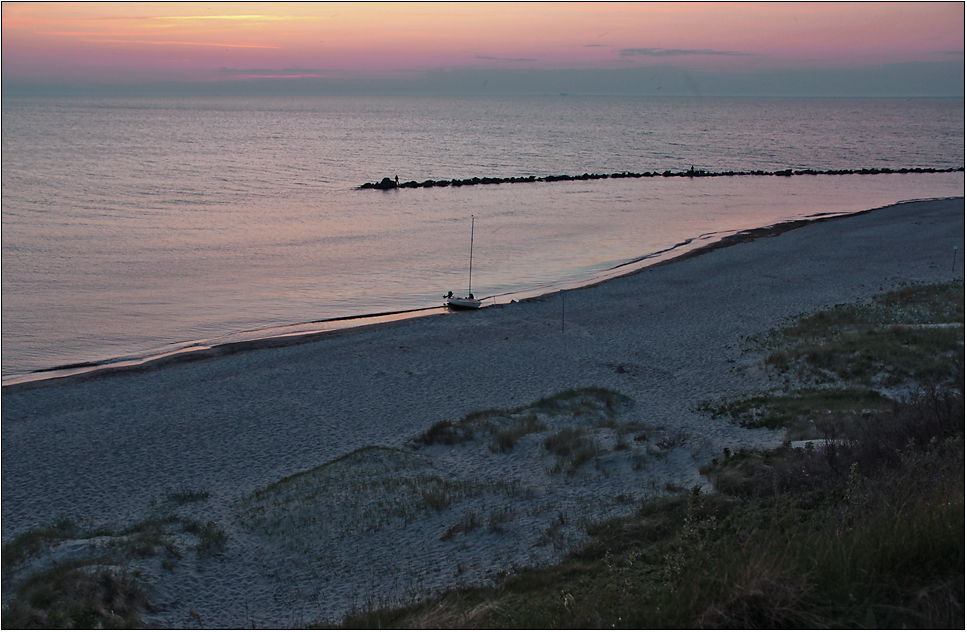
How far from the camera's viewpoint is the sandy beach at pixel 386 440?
30.6ft

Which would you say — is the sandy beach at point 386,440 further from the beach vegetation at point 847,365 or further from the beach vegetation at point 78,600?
the beach vegetation at point 847,365

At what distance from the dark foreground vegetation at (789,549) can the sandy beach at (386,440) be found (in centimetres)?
94

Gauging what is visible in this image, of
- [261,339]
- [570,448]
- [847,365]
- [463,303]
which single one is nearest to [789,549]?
[570,448]

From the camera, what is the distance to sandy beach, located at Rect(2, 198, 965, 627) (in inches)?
368

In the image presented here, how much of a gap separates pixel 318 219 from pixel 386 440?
40.8 metres

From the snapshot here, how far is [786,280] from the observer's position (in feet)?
97.3

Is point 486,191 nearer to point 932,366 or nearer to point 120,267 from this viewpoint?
point 120,267

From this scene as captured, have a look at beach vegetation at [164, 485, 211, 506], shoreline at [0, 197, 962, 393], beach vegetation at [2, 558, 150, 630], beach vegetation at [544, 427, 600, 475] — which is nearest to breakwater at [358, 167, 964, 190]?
shoreline at [0, 197, 962, 393]

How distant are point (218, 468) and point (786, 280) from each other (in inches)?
988

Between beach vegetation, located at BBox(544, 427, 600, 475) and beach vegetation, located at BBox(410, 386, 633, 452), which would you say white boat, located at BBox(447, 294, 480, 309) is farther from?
beach vegetation, located at BBox(544, 427, 600, 475)

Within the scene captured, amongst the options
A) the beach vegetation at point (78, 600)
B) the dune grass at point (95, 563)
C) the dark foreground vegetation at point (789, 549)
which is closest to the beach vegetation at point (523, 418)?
the dark foreground vegetation at point (789, 549)

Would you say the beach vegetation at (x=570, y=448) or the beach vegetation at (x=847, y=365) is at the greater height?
the beach vegetation at (x=847, y=365)

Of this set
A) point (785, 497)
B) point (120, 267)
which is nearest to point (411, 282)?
point (120, 267)

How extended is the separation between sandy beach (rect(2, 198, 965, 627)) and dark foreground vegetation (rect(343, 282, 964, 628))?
0.94 meters
